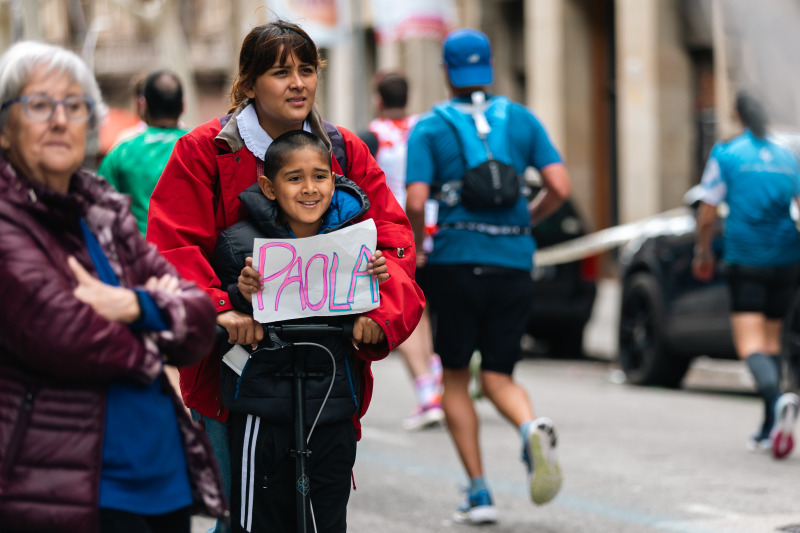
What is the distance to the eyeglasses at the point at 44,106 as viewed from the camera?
3.05 m

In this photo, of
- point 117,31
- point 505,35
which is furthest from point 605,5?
point 117,31

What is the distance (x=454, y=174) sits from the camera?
261 inches

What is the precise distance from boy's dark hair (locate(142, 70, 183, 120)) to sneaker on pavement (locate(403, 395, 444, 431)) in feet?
10.2

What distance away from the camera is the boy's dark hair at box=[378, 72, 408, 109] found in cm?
984

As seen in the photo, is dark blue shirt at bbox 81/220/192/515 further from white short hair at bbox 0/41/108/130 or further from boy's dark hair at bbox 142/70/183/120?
boy's dark hair at bbox 142/70/183/120

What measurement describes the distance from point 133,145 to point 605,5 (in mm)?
19799

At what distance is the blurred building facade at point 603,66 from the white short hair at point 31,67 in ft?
50.6

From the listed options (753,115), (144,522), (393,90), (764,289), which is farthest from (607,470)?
(144,522)

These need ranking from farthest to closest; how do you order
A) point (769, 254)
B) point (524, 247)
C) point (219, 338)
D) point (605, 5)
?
point (605, 5), point (769, 254), point (524, 247), point (219, 338)

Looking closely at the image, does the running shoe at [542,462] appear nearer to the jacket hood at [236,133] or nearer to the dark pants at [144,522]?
the jacket hood at [236,133]

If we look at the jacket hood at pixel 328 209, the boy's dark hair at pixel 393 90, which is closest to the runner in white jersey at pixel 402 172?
the boy's dark hair at pixel 393 90

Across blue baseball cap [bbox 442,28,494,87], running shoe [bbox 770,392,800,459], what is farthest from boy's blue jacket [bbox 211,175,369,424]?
running shoe [bbox 770,392,800,459]

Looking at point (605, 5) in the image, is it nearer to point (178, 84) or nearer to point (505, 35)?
point (505, 35)

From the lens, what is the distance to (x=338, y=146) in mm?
4348
